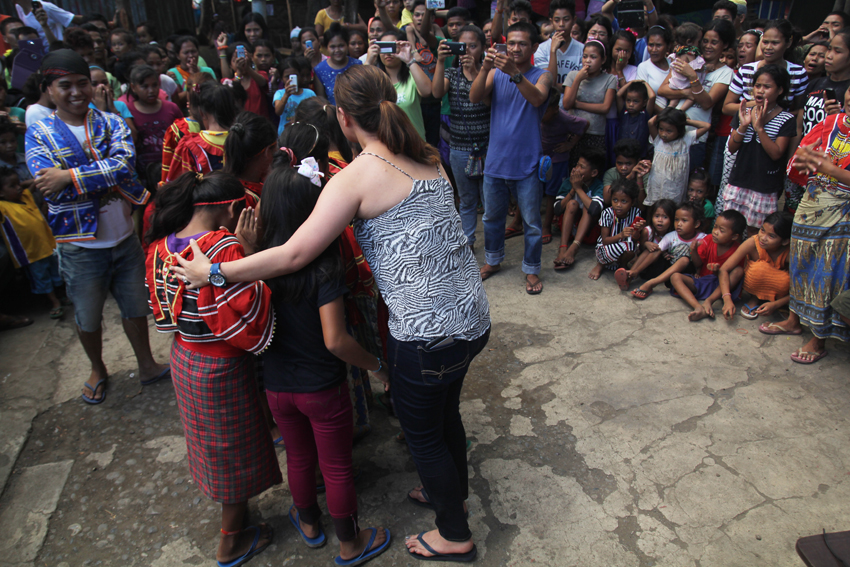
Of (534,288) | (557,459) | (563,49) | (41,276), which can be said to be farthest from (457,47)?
(41,276)

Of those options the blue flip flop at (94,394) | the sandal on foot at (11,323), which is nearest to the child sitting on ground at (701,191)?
the blue flip flop at (94,394)

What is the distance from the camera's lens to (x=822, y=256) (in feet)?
10.7

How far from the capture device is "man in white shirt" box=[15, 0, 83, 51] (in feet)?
20.4

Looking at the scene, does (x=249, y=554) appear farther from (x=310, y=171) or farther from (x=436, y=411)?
(x=310, y=171)

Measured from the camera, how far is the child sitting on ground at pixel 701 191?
4332mm

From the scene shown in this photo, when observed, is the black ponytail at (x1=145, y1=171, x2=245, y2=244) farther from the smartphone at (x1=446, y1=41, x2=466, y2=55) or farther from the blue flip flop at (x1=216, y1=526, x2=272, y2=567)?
the smartphone at (x1=446, y1=41, x2=466, y2=55)

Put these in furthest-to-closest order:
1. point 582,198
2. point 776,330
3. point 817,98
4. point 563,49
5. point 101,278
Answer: point 563,49 < point 582,198 < point 817,98 < point 776,330 < point 101,278

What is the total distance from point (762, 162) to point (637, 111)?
1.18m

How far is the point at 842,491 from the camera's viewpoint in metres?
2.38

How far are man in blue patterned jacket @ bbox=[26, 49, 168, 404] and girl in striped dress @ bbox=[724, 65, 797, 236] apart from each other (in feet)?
13.3

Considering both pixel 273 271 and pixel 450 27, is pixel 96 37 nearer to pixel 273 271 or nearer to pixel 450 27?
pixel 450 27

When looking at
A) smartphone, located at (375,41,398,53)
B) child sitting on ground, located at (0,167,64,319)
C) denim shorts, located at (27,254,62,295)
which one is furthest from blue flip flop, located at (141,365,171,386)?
smartphone, located at (375,41,398,53)

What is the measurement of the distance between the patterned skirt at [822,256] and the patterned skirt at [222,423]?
323cm

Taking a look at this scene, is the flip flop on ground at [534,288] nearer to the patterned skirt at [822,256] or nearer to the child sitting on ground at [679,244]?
the child sitting on ground at [679,244]
